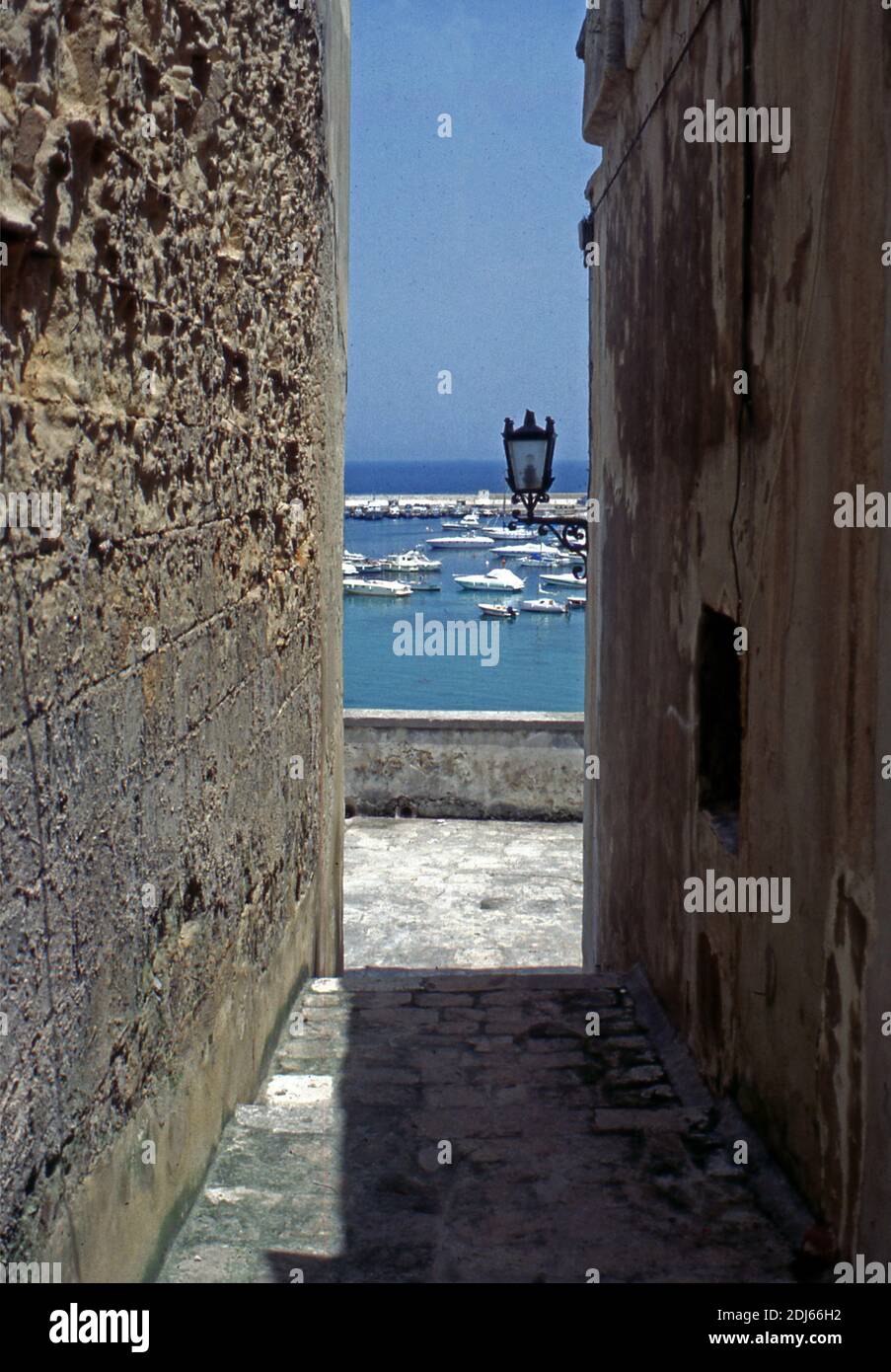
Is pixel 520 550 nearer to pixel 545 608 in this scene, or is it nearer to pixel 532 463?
pixel 545 608

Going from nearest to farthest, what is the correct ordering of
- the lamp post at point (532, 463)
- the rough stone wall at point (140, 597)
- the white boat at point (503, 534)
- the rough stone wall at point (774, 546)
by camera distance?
the rough stone wall at point (140, 597) < the rough stone wall at point (774, 546) < the lamp post at point (532, 463) < the white boat at point (503, 534)

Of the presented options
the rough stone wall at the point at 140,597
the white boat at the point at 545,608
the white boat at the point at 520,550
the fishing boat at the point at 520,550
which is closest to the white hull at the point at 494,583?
the white boat at the point at 545,608

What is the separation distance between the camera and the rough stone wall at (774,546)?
3217 millimetres

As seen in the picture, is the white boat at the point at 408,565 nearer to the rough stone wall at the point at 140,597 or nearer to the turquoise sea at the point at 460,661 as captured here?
the turquoise sea at the point at 460,661

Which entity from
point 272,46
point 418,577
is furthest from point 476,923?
point 418,577

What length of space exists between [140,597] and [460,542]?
260 ft

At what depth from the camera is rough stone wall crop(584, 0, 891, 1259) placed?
127 inches

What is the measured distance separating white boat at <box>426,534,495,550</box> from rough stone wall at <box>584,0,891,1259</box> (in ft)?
243

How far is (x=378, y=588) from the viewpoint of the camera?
57.7m

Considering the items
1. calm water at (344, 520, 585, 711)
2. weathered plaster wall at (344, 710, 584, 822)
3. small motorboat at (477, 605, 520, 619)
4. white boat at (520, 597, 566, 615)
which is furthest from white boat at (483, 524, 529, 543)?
weathered plaster wall at (344, 710, 584, 822)

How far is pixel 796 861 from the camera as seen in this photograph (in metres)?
3.86

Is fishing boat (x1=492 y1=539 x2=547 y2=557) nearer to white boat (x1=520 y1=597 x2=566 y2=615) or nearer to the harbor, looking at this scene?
the harbor

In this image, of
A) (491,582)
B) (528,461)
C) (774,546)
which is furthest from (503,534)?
(774,546)

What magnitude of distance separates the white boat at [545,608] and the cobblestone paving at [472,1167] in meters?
50.0
